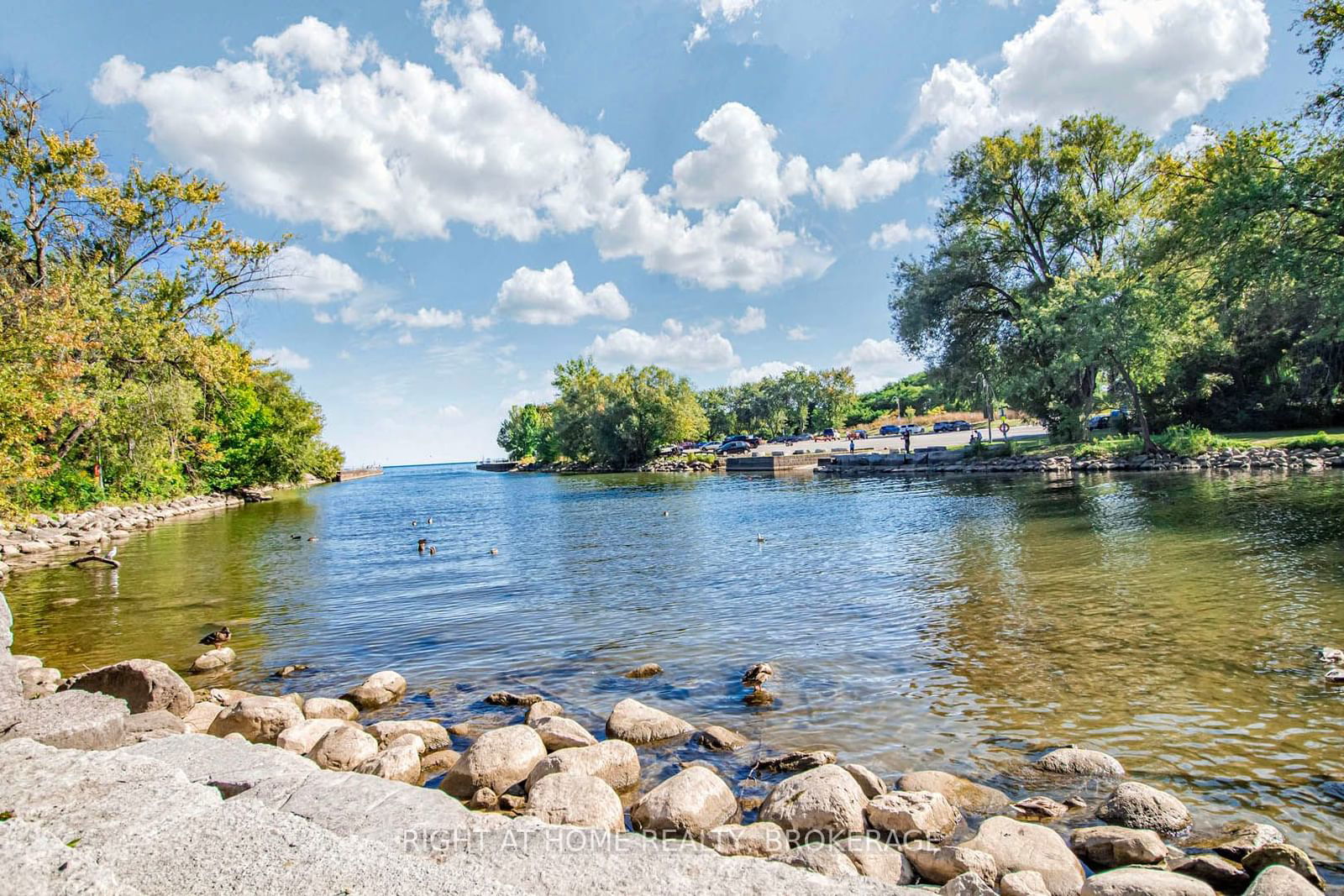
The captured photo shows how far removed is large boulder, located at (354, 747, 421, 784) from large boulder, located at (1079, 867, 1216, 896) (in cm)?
584

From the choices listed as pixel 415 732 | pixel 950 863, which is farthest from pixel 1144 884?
pixel 415 732

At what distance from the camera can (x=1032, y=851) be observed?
16.5 ft

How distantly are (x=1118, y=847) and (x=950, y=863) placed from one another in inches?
52.5

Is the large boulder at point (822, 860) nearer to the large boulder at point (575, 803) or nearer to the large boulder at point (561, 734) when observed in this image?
the large boulder at point (575, 803)

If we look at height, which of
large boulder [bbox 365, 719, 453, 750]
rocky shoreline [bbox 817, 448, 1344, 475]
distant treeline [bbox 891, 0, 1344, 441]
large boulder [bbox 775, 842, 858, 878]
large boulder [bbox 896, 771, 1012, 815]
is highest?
distant treeline [bbox 891, 0, 1344, 441]

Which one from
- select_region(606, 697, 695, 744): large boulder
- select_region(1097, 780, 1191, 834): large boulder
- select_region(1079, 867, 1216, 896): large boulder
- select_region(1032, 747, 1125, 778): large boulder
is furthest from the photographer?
select_region(606, 697, 695, 744): large boulder

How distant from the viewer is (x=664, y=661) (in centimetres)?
1116

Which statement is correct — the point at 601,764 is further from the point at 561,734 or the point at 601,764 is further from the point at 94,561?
the point at 94,561

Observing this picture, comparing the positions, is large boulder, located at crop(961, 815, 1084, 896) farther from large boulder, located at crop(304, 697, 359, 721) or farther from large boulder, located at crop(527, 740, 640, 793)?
large boulder, located at crop(304, 697, 359, 721)

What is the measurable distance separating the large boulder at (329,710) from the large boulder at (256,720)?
0.89 feet

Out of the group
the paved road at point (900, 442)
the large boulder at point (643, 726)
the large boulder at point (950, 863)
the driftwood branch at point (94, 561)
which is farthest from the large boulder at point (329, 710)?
the paved road at point (900, 442)

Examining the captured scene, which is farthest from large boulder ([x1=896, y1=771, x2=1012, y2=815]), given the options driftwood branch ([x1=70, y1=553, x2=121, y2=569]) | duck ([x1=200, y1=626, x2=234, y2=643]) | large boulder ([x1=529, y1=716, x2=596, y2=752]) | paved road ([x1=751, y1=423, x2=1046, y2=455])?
paved road ([x1=751, y1=423, x2=1046, y2=455])

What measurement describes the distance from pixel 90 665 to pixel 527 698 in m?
8.32

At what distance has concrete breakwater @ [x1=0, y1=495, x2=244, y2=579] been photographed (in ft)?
84.1
